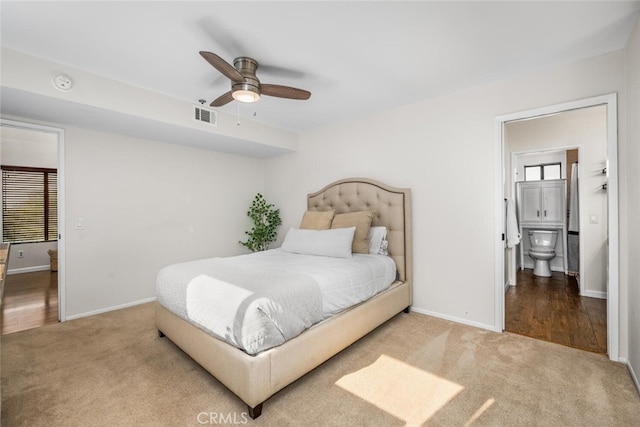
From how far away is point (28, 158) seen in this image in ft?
18.4

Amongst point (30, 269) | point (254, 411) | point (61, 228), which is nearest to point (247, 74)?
point (254, 411)

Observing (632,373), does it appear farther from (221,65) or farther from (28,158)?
(28,158)

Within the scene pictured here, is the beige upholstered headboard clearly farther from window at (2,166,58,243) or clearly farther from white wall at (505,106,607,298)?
window at (2,166,58,243)

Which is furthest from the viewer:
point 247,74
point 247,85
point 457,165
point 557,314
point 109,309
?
point 109,309

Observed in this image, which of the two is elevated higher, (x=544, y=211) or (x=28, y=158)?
(x=28, y=158)

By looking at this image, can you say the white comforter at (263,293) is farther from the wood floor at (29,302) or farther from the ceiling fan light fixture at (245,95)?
the wood floor at (29,302)

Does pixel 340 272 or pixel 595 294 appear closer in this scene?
pixel 340 272

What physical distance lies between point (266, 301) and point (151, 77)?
2341 mm

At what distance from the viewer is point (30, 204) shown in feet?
18.7

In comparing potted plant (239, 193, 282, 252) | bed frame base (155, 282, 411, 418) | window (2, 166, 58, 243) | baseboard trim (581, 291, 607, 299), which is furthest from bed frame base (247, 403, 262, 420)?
window (2, 166, 58, 243)

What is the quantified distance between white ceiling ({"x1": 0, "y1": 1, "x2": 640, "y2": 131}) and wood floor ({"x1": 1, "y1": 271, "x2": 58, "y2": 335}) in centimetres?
269

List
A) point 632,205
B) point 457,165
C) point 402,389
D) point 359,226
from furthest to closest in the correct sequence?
point 359,226
point 457,165
point 632,205
point 402,389

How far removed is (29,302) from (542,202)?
808 centimetres

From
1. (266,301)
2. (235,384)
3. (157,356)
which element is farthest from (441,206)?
(157,356)
